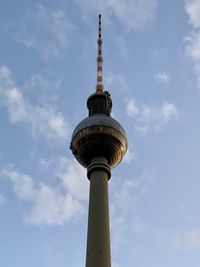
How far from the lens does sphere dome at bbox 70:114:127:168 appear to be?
6544 cm

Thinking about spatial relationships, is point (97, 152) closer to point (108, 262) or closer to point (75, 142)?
point (75, 142)

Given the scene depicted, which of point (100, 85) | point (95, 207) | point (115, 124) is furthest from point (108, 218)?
point (100, 85)

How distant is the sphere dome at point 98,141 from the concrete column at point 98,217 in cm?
163

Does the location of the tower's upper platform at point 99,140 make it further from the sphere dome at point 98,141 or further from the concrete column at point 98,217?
the concrete column at point 98,217

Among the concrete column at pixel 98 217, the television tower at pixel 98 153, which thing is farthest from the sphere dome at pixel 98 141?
the concrete column at pixel 98 217

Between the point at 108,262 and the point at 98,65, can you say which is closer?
the point at 108,262

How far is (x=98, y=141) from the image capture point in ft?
214

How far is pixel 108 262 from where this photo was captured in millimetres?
52562

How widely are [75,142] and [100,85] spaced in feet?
52.3

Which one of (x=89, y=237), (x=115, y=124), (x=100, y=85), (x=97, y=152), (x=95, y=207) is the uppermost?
(x=100, y=85)

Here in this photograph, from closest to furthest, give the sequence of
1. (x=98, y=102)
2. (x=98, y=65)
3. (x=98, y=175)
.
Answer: (x=98, y=175) < (x=98, y=102) < (x=98, y=65)

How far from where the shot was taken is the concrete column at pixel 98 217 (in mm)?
52656

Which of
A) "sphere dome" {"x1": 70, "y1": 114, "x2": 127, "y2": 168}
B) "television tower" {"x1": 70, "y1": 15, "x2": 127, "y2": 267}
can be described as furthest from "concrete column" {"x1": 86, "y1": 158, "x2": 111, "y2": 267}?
"sphere dome" {"x1": 70, "y1": 114, "x2": 127, "y2": 168}

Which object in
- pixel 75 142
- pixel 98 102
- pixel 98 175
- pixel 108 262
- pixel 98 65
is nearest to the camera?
pixel 108 262
